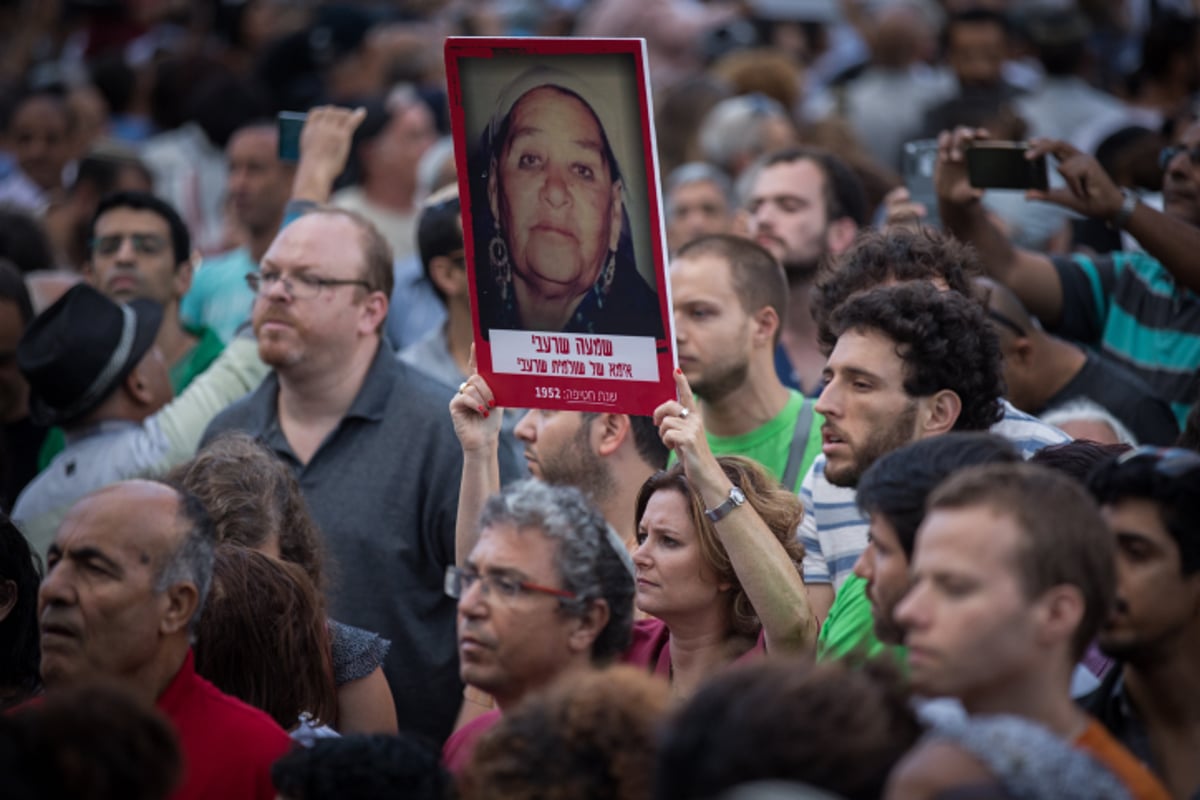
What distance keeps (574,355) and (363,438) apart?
1523mm

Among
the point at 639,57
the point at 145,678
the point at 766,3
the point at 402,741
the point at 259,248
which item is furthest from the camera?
the point at 766,3

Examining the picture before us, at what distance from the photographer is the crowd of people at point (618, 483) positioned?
9.65 feet

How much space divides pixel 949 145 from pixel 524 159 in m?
2.08

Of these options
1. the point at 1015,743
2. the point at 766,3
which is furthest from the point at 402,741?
the point at 766,3

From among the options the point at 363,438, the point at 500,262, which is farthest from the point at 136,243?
the point at 500,262

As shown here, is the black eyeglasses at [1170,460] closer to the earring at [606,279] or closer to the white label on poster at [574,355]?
the white label on poster at [574,355]

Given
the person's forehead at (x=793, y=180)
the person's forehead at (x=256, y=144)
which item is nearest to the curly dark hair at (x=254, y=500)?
the person's forehead at (x=793, y=180)

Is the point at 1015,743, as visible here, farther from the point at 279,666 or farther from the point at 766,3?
the point at 766,3

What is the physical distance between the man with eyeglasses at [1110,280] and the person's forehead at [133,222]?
3459mm

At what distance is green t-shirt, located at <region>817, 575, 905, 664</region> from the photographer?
150 inches

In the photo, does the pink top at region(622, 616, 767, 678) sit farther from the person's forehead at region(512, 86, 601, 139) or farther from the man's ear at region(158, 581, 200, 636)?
the person's forehead at region(512, 86, 601, 139)

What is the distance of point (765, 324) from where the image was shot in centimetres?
567

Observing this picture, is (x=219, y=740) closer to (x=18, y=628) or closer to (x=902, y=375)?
(x=18, y=628)

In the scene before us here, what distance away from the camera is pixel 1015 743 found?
104 inches
